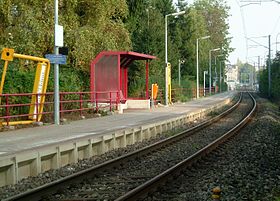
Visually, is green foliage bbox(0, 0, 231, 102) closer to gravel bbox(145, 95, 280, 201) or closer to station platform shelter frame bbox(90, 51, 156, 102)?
station platform shelter frame bbox(90, 51, 156, 102)

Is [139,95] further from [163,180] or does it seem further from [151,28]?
[163,180]

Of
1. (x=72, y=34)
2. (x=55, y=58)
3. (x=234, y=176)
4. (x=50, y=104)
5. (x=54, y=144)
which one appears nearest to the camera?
(x=234, y=176)

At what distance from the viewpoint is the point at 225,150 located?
15734 mm

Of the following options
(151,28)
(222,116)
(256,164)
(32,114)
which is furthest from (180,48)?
(256,164)

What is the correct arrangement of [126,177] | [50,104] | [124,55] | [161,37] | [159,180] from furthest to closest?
[161,37]
[124,55]
[50,104]
[126,177]
[159,180]

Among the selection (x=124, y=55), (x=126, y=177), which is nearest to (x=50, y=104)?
(x=124, y=55)

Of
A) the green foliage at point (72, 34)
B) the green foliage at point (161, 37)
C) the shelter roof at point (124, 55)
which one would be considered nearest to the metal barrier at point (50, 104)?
the green foliage at point (72, 34)

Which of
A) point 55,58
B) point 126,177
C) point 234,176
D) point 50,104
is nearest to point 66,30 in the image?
point 50,104

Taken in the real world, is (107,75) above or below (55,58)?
below

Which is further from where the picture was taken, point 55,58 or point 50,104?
point 50,104

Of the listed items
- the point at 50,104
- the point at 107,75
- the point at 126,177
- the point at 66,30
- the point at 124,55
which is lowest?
the point at 126,177

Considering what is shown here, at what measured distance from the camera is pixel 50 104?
22078 mm

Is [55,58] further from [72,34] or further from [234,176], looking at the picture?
[234,176]

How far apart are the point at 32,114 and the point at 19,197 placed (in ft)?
36.2
